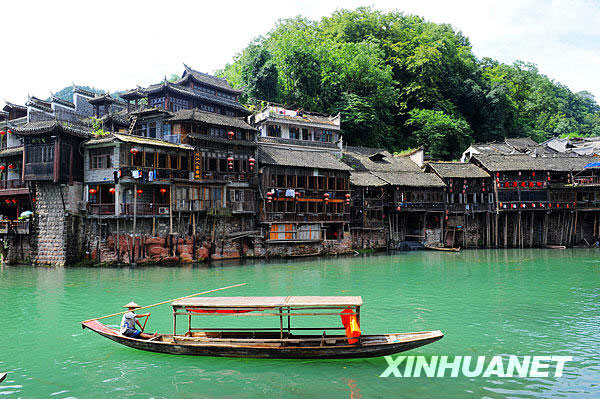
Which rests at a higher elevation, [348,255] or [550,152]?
[550,152]

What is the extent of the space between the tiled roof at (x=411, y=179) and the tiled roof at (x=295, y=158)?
19.9ft

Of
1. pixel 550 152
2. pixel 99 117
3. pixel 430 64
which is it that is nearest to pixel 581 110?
pixel 550 152

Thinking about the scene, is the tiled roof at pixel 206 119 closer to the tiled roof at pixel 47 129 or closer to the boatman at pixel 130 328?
the tiled roof at pixel 47 129

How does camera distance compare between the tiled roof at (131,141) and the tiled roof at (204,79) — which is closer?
the tiled roof at (131,141)

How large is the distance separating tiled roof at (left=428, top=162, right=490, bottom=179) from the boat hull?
3670 centimetres

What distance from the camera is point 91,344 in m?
14.0

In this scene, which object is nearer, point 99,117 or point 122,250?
point 122,250

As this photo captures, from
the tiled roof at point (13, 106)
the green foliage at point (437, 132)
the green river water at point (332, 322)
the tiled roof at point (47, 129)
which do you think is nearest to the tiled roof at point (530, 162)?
the green foliage at point (437, 132)

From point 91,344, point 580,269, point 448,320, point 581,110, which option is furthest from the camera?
point 581,110

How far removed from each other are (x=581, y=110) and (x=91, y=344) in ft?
349

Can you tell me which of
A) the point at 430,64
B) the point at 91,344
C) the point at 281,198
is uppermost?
the point at 430,64

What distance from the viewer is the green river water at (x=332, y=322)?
420 inches

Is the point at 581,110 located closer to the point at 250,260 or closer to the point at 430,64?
the point at 430,64

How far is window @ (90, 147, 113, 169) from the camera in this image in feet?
105
